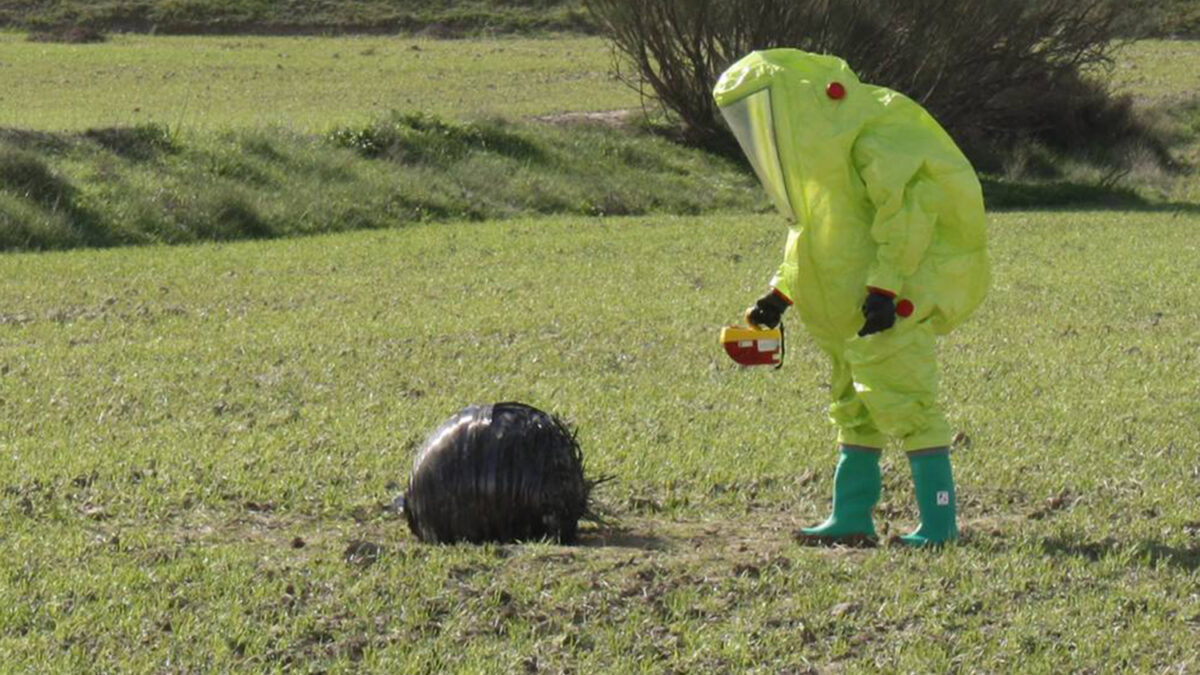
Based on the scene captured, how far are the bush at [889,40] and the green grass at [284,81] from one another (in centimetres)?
236

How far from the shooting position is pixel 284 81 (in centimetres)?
3906

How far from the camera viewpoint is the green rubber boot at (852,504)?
24.7 feet

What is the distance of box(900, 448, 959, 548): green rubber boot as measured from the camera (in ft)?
24.0

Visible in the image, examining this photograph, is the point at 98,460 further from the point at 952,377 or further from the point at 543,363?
the point at 952,377

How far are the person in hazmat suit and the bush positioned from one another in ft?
71.7

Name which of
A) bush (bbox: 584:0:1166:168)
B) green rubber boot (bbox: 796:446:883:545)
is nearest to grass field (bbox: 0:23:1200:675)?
green rubber boot (bbox: 796:446:883:545)

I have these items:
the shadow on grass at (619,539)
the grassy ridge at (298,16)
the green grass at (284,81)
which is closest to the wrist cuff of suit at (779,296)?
the shadow on grass at (619,539)

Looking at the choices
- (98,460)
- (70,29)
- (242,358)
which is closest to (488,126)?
(242,358)

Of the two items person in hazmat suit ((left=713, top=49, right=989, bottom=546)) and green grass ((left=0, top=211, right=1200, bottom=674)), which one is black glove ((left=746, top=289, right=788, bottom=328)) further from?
green grass ((left=0, top=211, right=1200, bottom=674))

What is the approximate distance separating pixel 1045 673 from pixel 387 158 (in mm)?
20010

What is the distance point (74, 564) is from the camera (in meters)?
6.82

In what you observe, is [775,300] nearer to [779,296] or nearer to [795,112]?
[779,296]

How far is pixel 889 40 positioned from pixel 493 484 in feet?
77.9

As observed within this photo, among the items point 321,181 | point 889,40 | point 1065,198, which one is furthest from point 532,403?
point 889,40
